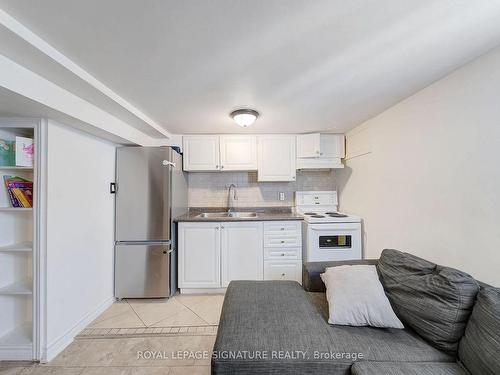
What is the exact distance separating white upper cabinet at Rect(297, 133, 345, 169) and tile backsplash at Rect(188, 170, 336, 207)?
32 centimetres

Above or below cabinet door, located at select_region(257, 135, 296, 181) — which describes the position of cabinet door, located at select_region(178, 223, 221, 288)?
below

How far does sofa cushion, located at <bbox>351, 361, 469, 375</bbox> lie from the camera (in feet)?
3.16

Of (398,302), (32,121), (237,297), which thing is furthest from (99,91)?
(398,302)

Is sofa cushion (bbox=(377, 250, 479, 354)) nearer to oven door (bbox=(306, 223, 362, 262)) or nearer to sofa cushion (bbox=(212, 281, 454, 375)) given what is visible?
sofa cushion (bbox=(212, 281, 454, 375))

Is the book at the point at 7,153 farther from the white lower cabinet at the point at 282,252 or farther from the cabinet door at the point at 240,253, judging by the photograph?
the white lower cabinet at the point at 282,252

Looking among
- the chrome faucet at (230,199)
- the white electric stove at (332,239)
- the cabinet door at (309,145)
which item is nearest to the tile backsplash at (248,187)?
the chrome faucet at (230,199)

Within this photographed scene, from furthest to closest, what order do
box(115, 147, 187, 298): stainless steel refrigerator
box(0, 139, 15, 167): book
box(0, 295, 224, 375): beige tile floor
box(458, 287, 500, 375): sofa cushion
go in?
box(115, 147, 187, 298): stainless steel refrigerator < box(0, 139, 15, 167): book < box(0, 295, 224, 375): beige tile floor < box(458, 287, 500, 375): sofa cushion

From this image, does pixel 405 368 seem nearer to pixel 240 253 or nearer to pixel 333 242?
pixel 333 242

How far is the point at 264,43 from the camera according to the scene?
1165 millimetres

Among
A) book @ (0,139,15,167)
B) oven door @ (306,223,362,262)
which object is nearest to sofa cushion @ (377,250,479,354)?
oven door @ (306,223,362,262)

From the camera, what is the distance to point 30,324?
5.71ft

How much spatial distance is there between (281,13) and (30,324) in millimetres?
2984

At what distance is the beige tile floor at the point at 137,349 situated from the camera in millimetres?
1507

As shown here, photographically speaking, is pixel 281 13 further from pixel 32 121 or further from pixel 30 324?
pixel 30 324
